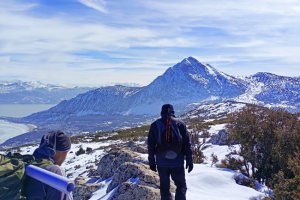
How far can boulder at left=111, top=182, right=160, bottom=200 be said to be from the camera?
5.75m

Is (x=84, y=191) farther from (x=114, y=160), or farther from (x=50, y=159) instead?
(x=50, y=159)

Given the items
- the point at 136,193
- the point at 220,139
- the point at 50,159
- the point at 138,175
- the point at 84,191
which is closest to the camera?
the point at 50,159

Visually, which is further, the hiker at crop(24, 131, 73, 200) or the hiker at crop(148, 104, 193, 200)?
the hiker at crop(148, 104, 193, 200)

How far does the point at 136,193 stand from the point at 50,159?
12.4 feet

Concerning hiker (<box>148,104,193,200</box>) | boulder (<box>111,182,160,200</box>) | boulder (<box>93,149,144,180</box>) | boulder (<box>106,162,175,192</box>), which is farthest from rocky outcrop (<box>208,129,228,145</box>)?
hiker (<box>148,104,193,200</box>)

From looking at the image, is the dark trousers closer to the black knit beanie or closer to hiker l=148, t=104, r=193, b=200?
hiker l=148, t=104, r=193, b=200

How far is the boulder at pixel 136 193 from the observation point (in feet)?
18.9

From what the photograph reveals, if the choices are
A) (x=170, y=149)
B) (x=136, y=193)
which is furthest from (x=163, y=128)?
(x=136, y=193)

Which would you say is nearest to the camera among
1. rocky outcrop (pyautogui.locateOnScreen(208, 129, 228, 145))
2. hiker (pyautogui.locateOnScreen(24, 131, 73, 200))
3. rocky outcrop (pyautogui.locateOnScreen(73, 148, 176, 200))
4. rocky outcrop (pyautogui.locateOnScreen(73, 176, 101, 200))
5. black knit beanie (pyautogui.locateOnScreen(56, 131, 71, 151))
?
hiker (pyautogui.locateOnScreen(24, 131, 73, 200))

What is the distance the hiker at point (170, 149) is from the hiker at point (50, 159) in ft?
9.01

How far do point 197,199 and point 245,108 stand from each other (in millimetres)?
4980

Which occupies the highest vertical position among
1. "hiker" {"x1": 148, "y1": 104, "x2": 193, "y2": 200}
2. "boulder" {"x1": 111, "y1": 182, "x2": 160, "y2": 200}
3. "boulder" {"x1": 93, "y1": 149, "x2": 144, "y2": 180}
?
"hiker" {"x1": 148, "y1": 104, "x2": 193, "y2": 200}

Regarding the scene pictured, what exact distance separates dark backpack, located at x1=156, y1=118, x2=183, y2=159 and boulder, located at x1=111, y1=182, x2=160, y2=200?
1.28m

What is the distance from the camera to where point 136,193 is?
232 inches
